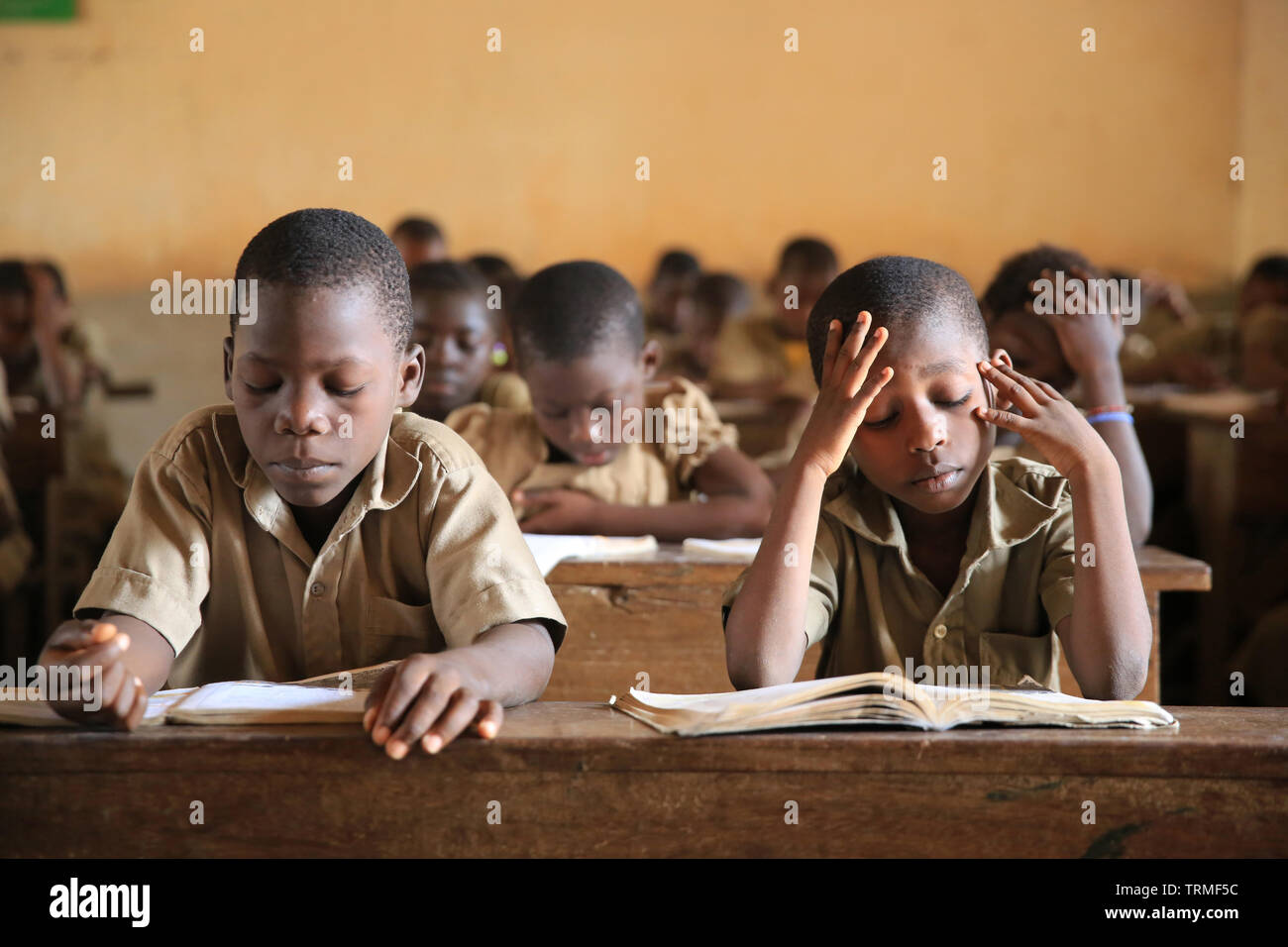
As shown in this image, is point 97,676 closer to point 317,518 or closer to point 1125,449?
point 317,518

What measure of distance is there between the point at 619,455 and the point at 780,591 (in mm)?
1381

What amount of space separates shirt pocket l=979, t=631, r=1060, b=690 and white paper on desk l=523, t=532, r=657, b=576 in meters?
0.74

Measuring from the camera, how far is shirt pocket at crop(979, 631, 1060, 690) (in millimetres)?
1557

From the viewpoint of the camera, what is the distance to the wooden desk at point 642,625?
6.93ft

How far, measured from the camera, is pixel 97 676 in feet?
3.59

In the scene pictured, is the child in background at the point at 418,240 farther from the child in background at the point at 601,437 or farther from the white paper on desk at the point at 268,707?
the white paper on desk at the point at 268,707

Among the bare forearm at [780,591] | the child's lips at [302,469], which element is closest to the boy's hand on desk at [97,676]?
the child's lips at [302,469]

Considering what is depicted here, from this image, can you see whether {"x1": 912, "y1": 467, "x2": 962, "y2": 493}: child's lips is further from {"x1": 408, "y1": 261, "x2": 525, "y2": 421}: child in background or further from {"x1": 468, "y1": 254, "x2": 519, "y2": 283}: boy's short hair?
{"x1": 468, "y1": 254, "x2": 519, "y2": 283}: boy's short hair

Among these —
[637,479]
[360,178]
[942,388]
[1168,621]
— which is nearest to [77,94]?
[360,178]

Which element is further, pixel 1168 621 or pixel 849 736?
pixel 1168 621

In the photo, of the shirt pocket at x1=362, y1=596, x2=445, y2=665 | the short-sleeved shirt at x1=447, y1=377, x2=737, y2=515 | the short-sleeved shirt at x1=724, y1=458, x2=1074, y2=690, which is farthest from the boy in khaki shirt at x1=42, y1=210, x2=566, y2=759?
the short-sleeved shirt at x1=447, y1=377, x2=737, y2=515
